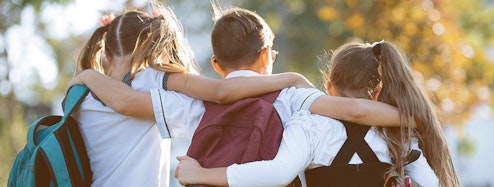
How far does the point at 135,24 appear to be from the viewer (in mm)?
4156

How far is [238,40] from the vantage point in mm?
3855

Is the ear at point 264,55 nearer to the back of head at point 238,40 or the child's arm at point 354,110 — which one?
the back of head at point 238,40

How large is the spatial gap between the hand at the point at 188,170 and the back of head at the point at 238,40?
1.47 ft

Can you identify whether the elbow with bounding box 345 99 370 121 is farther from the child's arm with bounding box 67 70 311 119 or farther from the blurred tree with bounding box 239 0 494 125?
the blurred tree with bounding box 239 0 494 125

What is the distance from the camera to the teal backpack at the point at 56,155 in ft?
12.6

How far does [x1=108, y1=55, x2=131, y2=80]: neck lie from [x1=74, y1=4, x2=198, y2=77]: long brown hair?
0.05 ft

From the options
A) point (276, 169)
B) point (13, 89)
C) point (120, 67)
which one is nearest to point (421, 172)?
point (276, 169)

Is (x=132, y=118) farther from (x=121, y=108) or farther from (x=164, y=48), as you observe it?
(x=164, y=48)

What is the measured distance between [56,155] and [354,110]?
45.1 inches

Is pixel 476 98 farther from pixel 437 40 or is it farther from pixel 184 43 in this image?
pixel 184 43

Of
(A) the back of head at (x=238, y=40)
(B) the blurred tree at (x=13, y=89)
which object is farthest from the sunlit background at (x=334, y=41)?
(A) the back of head at (x=238, y=40)

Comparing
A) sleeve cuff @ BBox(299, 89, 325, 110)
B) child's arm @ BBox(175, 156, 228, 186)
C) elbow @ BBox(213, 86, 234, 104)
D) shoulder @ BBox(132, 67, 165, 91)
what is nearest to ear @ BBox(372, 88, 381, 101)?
sleeve cuff @ BBox(299, 89, 325, 110)

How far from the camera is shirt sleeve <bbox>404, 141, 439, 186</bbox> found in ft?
12.3

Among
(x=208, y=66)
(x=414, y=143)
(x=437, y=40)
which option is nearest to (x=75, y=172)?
(x=414, y=143)
